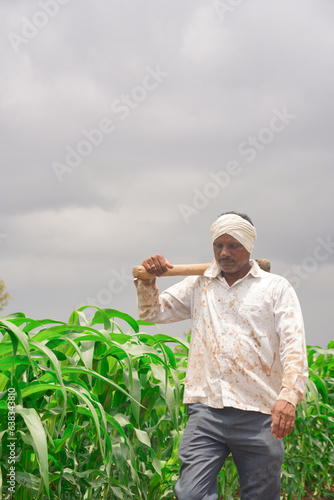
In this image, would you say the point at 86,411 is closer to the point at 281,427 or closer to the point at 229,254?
the point at 281,427

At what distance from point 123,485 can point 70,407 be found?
0.52 meters

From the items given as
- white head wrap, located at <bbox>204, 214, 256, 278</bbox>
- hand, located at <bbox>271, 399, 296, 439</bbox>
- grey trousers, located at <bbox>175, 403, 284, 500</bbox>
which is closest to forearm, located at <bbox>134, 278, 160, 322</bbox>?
white head wrap, located at <bbox>204, 214, 256, 278</bbox>

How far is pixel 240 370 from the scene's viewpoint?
2.66 metres

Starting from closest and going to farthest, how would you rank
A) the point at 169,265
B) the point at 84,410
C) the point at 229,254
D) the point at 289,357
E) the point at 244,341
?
the point at 84,410
the point at 289,357
the point at 244,341
the point at 229,254
the point at 169,265

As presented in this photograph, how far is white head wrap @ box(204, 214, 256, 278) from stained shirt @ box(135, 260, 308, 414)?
50mm

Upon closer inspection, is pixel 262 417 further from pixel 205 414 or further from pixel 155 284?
pixel 155 284

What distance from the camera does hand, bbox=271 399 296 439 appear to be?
2.44m

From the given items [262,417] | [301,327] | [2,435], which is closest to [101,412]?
[2,435]

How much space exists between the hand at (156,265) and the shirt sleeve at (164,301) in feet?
0.22

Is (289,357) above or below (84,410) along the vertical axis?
above

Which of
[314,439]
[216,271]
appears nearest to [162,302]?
[216,271]

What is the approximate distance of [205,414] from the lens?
2.64 m

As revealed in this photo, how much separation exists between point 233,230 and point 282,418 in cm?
86

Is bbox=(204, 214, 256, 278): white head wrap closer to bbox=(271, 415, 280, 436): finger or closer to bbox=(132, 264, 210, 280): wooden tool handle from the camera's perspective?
bbox=(132, 264, 210, 280): wooden tool handle
